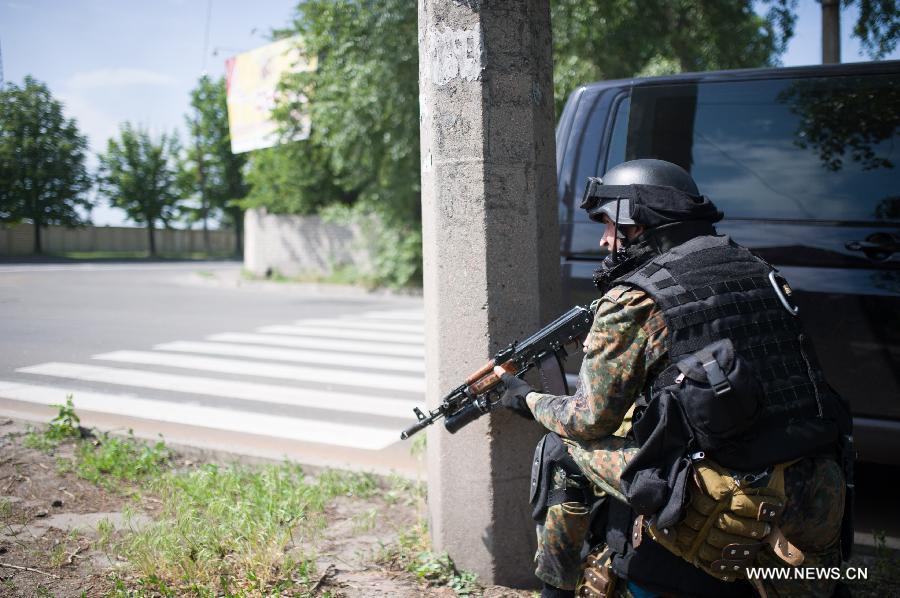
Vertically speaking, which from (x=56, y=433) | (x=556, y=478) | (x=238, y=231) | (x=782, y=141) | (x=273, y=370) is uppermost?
(x=238, y=231)

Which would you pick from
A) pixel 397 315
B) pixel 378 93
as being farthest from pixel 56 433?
pixel 378 93

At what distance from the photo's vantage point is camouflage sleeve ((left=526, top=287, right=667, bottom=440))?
76.1 inches

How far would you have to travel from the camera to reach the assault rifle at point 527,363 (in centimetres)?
250

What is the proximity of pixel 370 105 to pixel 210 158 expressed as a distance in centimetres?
3735

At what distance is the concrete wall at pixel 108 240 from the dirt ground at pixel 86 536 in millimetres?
26774

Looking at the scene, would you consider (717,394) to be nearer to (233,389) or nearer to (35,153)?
(233,389)

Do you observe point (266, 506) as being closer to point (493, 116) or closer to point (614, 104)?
point (493, 116)

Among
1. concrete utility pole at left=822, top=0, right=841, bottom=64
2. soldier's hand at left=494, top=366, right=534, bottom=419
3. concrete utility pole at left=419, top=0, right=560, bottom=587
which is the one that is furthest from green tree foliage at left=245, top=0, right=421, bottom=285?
soldier's hand at left=494, top=366, right=534, bottom=419

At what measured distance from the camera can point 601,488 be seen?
2.15 metres

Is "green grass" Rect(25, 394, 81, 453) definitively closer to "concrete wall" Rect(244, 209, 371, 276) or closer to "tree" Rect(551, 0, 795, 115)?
"tree" Rect(551, 0, 795, 115)

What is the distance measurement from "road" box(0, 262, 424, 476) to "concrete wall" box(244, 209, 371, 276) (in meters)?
6.36

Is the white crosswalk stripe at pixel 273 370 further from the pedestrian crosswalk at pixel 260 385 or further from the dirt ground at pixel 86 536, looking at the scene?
the dirt ground at pixel 86 536

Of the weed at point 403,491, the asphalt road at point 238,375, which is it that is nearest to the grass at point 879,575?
the asphalt road at point 238,375

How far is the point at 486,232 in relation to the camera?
8.91 feet
